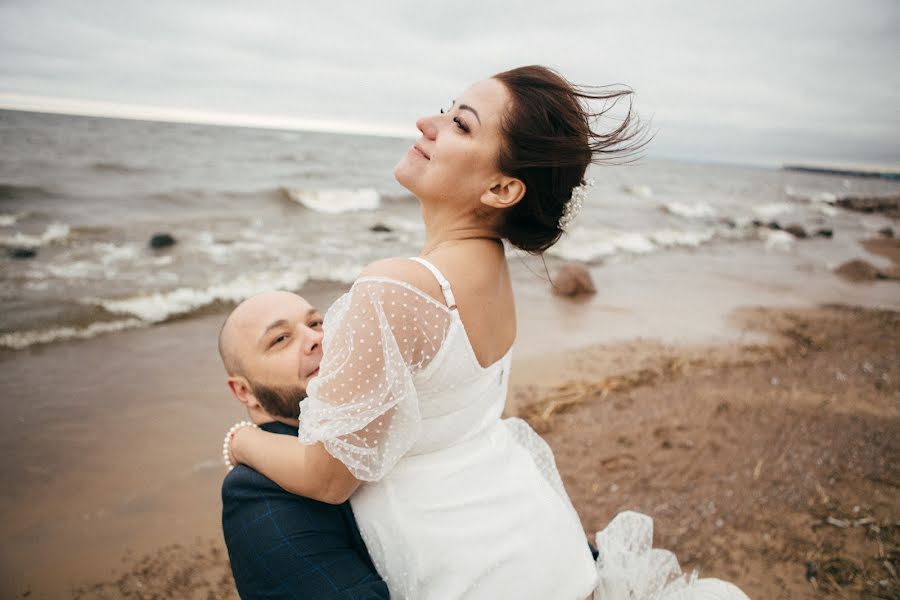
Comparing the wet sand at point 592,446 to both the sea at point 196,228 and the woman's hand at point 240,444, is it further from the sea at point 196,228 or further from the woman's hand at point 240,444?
the sea at point 196,228

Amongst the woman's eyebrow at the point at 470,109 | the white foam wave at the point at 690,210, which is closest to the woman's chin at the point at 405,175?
the woman's eyebrow at the point at 470,109

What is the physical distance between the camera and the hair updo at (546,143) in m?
1.69

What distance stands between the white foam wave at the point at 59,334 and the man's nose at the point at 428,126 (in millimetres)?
7098

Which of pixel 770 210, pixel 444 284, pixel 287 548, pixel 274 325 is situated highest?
pixel 444 284

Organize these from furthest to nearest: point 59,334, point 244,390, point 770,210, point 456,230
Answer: point 770,210, point 59,334, point 244,390, point 456,230

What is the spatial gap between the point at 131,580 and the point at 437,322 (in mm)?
3393

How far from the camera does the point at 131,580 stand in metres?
3.38

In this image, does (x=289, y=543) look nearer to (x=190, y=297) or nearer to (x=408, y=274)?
(x=408, y=274)

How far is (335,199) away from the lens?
22.6 m

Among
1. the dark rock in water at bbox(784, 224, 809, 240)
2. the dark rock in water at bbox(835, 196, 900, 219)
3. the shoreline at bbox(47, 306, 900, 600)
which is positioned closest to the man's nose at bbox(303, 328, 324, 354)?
the shoreline at bbox(47, 306, 900, 600)

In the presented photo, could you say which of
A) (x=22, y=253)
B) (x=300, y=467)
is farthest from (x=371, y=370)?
(x=22, y=253)

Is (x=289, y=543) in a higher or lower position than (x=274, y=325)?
lower

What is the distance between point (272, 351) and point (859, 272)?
56.2ft

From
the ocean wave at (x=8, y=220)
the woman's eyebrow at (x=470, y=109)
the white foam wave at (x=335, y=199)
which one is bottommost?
the white foam wave at (x=335, y=199)
